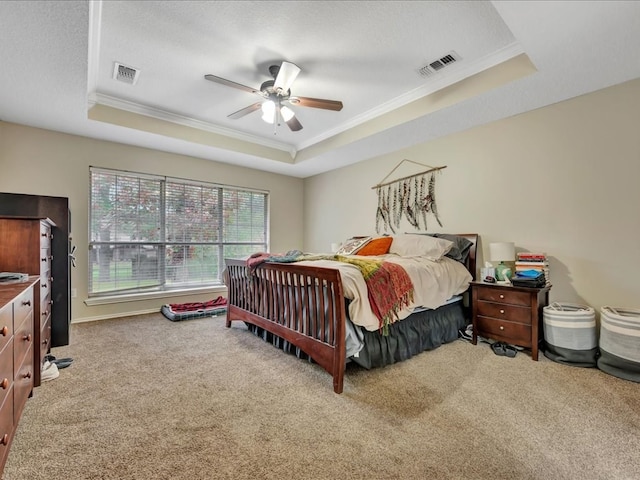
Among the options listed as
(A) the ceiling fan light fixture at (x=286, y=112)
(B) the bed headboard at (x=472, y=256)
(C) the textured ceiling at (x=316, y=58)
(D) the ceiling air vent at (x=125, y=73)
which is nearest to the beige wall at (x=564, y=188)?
(B) the bed headboard at (x=472, y=256)

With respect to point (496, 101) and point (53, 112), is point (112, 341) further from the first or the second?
point (496, 101)

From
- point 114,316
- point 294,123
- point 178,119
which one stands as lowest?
point 114,316

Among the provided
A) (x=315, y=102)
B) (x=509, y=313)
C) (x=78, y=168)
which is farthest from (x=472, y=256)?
(x=78, y=168)

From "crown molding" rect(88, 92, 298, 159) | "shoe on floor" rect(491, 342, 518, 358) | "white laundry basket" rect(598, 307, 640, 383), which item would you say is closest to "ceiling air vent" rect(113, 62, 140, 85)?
"crown molding" rect(88, 92, 298, 159)

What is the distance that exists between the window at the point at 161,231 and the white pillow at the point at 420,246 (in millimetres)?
2839

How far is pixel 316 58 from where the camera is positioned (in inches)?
103

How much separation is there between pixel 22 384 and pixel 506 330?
3521 mm

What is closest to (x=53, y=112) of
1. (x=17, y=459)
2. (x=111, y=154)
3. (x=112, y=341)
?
(x=111, y=154)

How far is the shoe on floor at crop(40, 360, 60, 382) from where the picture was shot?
217 cm

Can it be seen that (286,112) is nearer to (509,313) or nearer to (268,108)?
(268,108)

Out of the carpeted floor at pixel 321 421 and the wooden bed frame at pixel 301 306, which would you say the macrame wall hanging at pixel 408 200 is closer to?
the wooden bed frame at pixel 301 306

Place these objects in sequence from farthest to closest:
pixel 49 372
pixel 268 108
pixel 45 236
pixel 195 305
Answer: pixel 195 305
pixel 268 108
pixel 45 236
pixel 49 372

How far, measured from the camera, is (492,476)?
130 cm

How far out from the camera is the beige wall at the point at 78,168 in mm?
3408
